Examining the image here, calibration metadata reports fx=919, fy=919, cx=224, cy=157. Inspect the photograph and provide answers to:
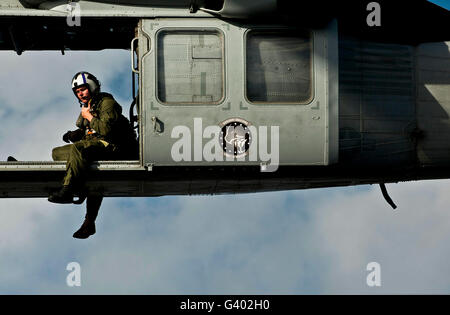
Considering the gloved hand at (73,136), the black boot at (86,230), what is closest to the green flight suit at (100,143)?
the gloved hand at (73,136)

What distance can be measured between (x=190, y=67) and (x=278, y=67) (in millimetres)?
1219

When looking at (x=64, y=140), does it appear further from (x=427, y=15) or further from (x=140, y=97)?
(x=427, y=15)

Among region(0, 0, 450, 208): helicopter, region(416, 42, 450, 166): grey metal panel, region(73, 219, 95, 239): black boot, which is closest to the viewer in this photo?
region(0, 0, 450, 208): helicopter

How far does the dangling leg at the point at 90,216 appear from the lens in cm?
1403

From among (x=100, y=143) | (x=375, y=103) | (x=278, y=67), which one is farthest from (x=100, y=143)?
(x=375, y=103)

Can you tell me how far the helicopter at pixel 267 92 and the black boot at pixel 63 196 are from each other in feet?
0.94

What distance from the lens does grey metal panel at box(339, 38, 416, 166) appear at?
12.9 m

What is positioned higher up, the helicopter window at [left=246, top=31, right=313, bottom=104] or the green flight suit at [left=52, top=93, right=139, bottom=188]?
the helicopter window at [left=246, top=31, right=313, bottom=104]

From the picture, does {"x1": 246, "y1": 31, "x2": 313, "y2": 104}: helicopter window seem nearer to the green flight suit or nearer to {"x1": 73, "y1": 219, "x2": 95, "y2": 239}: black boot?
the green flight suit

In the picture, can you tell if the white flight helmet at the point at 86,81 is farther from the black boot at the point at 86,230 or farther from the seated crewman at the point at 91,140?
the black boot at the point at 86,230

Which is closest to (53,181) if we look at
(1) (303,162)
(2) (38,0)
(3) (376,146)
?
(2) (38,0)

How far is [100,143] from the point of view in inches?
514

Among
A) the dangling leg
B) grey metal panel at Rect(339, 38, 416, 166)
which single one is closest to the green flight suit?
the dangling leg

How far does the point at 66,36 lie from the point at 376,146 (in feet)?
17.3
